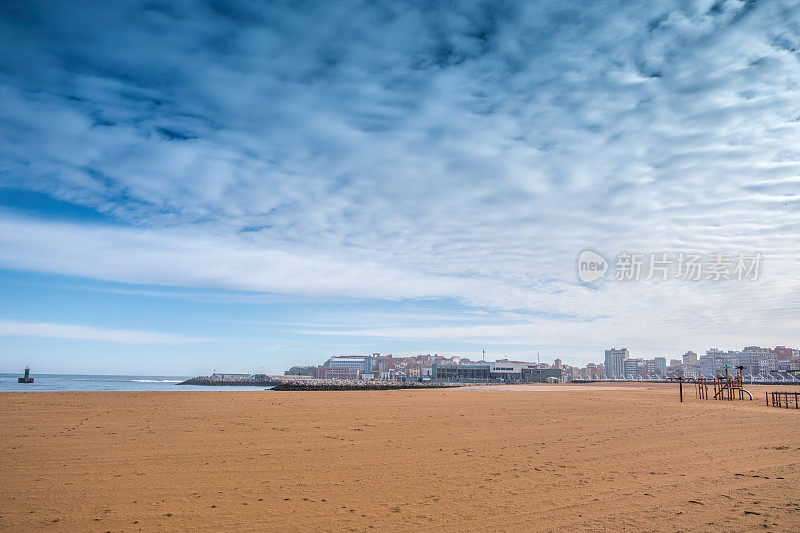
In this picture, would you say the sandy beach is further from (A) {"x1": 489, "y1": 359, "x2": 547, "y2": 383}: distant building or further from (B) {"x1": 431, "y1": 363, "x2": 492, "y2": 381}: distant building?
(B) {"x1": 431, "y1": 363, "x2": 492, "y2": 381}: distant building

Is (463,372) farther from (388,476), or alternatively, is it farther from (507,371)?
(388,476)

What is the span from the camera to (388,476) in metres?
8.88

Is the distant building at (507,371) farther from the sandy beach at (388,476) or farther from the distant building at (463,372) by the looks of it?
the sandy beach at (388,476)

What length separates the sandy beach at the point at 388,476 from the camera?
6.51 metres

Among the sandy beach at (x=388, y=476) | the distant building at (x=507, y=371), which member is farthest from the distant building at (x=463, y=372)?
the sandy beach at (x=388, y=476)

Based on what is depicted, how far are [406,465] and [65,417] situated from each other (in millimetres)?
13590

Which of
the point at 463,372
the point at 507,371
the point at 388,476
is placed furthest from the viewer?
the point at 463,372

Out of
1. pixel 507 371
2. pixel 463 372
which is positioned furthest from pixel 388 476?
pixel 463 372

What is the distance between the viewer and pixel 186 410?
20.3 meters

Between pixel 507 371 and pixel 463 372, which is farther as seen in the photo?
pixel 463 372

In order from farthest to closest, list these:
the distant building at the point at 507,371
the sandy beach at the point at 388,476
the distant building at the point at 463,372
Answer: the distant building at the point at 463,372 < the distant building at the point at 507,371 < the sandy beach at the point at 388,476

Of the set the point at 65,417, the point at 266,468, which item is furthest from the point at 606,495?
the point at 65,417

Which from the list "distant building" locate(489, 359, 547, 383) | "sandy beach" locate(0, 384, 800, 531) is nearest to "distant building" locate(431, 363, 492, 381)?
"distant building" locate(489, 359, 547, 383)

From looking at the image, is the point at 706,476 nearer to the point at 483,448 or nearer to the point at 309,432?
the point at 483,448
